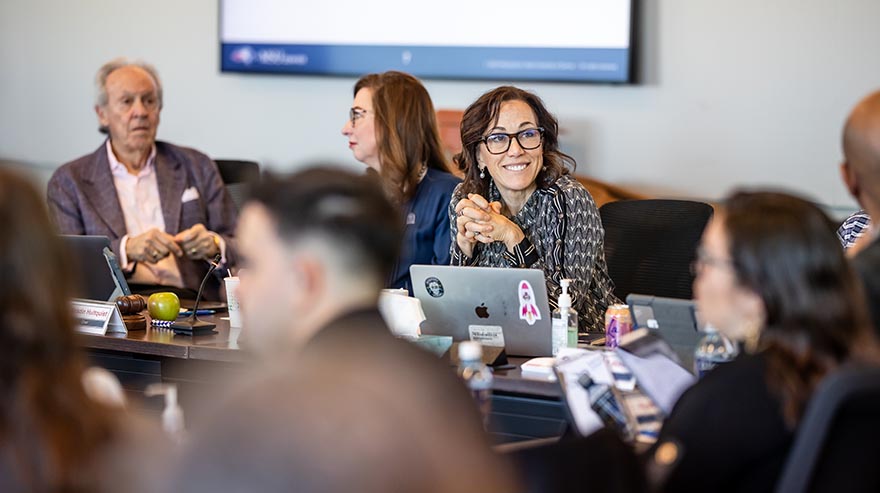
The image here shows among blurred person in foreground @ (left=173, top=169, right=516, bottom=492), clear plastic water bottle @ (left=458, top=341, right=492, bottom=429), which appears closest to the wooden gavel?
clear plastic water bottle @ (left=458, top=341, right=492, bottom=429)

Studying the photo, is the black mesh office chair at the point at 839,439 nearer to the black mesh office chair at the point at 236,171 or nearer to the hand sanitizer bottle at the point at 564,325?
the hand sanitizer bottle at the point at 564,325

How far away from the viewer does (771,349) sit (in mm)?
1724

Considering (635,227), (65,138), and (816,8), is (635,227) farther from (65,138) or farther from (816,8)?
(65,138)

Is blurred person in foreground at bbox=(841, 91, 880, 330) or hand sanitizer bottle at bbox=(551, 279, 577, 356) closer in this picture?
blurred person in foreground at bbox=(841, 91, 880, 330)

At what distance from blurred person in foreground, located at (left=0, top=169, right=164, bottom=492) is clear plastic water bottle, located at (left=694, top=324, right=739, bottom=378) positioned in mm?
1338

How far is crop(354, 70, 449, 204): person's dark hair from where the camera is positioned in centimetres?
380

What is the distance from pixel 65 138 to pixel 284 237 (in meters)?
5.21

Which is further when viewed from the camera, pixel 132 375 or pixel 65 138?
pixel 65 138

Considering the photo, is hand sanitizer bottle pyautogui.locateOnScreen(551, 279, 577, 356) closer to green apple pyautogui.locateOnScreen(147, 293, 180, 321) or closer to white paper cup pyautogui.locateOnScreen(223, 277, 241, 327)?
white paper cup pyautogui.locateOnScreen(223, 277, 241, 327)

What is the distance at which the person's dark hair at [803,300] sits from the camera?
5.61 ft

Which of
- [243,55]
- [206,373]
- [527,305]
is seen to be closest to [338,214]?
[527,305]

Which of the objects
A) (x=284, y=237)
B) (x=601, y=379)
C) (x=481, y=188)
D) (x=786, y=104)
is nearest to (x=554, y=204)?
(x=481, y=188)

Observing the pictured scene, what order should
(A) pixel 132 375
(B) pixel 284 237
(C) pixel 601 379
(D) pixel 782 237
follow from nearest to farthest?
(B) pixel 284 237, (D) pixel 782 237, (C) pixel 601 379, (A) pixel 132 375

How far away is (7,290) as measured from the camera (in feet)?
4.18
